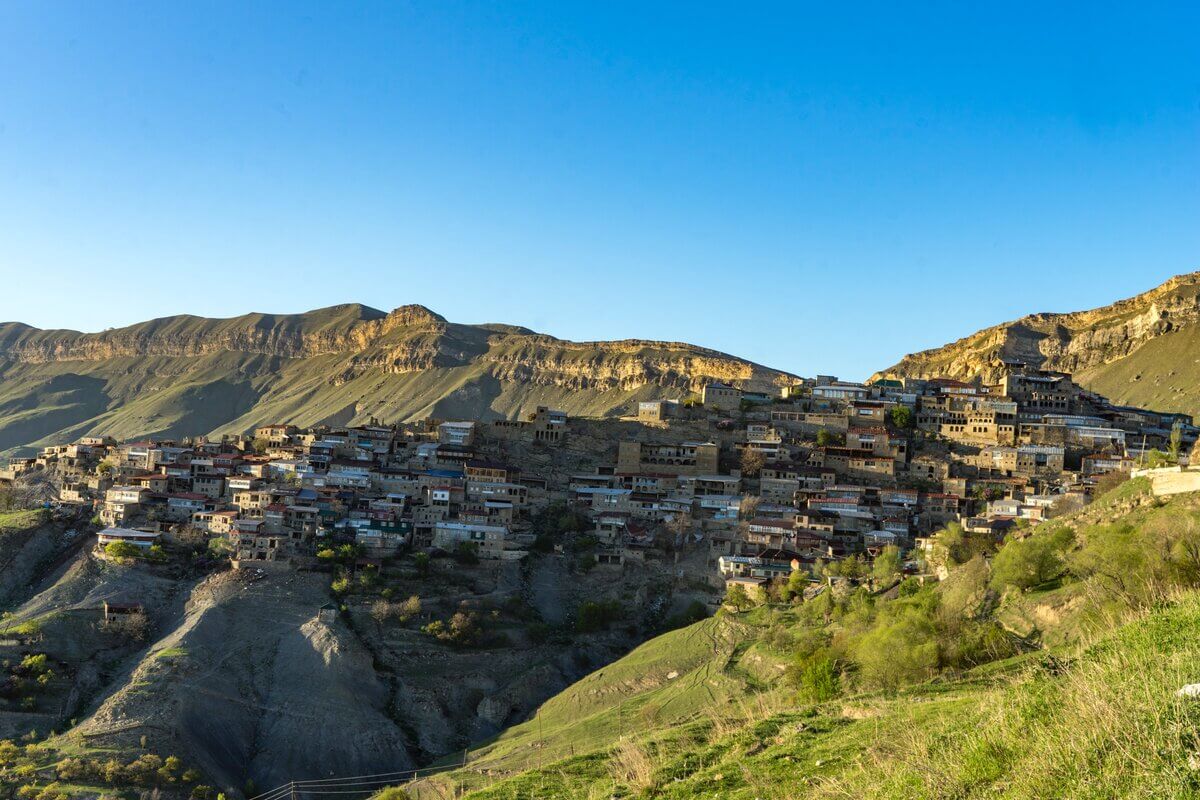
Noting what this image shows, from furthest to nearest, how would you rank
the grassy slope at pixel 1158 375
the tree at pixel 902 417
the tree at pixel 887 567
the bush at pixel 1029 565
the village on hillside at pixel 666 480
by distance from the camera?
the grassy slope at pixel 1158 375 < the tree at pixel 902 417 < the village on hillside at pixel 666 480 < the tree at pixel 887 567 < the bush at pixel 1029 565

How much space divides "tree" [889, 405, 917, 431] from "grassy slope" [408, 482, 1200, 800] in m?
37.1

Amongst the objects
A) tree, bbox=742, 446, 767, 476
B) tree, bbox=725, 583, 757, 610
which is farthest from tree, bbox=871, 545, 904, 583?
tree, bbox=742, 446, 767, 476

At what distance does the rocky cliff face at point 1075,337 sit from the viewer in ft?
298

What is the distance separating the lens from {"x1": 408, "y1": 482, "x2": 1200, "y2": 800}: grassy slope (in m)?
6.51

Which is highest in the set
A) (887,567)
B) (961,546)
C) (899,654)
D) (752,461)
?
(752,461)

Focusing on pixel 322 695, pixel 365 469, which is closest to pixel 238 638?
pixel 322 695

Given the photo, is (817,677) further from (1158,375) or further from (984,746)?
(1158,375)

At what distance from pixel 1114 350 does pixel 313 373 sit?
314 feet

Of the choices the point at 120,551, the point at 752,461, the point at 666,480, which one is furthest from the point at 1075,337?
the point at 120,551

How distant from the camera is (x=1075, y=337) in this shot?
9825 centimetres

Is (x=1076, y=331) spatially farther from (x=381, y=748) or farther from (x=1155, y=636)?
(x=1155, y=636)

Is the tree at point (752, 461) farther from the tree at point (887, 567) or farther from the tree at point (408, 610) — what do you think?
the tree at point (408, 610)

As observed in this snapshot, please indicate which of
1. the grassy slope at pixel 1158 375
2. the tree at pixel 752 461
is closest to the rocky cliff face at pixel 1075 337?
the grassy slope at pixel 1158 375

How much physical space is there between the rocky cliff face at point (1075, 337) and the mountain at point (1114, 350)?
0.08m
